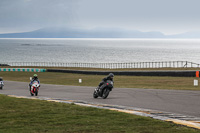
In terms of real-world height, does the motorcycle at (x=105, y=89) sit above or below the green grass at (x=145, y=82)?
A: above

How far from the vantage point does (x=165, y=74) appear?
38.8m

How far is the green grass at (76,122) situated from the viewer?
8445mm

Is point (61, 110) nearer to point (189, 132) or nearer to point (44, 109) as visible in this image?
point (44, 109)

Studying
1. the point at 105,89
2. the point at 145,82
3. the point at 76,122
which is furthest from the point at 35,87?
the point at 145,82

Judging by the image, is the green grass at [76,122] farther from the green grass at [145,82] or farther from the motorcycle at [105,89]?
the green grass at [145,82]

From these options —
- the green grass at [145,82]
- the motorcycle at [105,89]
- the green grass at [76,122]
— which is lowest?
the green grass at [145,82]

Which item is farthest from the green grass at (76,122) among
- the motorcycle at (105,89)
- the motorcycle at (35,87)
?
the motorcycle at (35,87)

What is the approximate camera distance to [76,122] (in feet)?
31.4

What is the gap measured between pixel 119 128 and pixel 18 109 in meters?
5.02

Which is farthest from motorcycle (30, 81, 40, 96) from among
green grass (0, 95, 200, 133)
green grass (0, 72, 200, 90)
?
green grass (0, 72, 200, 90)

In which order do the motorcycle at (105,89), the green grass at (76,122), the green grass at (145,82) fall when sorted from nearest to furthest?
the green grass at (76,122), the motorcycle at (105,89), the green grass at (145,82)

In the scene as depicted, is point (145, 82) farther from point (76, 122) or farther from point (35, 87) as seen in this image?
point (76, 122)

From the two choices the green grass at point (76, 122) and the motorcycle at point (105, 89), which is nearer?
the green grass at point (76, 122)

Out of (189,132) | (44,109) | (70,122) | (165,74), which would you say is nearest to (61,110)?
(44,109)
